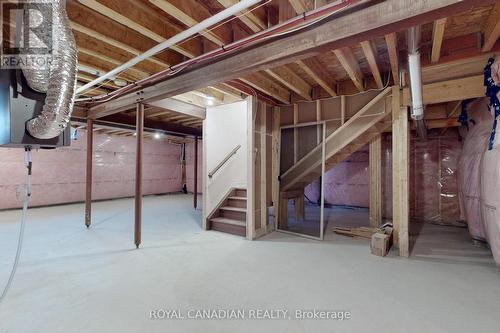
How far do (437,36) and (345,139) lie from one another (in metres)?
1.71

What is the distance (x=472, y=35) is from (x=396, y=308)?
9.37 ft

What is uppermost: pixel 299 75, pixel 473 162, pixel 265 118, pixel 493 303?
pixel 299 75

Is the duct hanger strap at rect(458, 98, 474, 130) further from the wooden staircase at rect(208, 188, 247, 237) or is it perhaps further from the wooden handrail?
the wooden staircase at rect(208, 188, 247, 237)

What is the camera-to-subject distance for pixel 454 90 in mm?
2770

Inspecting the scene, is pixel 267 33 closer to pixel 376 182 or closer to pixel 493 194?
pixel 493 194

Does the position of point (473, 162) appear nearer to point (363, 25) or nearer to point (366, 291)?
point (366, 291)

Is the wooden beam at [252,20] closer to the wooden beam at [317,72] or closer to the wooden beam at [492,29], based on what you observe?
the wooden beam at [317,72]

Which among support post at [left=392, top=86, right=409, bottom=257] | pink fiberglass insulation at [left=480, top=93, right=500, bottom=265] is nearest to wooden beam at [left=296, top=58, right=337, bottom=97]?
support post at [left=392, top=86, right=409, bottom=257]

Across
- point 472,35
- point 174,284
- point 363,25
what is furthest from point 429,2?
point 174,284

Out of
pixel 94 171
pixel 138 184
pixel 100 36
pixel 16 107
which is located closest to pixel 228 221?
pixel 138 184

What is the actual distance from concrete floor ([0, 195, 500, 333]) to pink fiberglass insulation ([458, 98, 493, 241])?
1.14 ft

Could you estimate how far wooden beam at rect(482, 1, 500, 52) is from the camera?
6.55ft

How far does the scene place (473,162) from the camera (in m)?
3.49

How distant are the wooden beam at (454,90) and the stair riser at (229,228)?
9.51 ft
